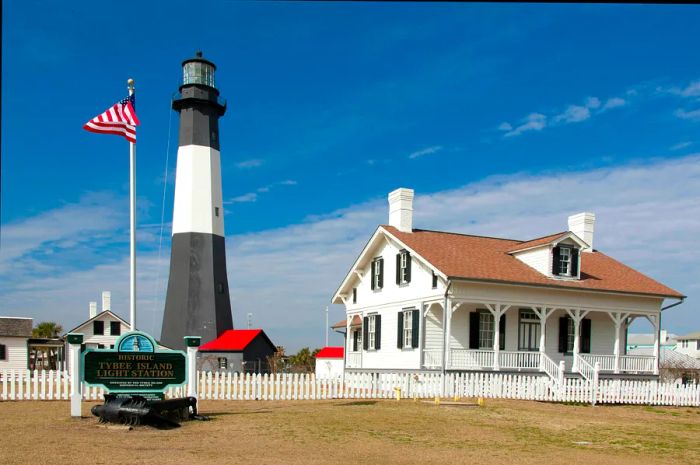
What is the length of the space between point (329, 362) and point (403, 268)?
50.2 ft

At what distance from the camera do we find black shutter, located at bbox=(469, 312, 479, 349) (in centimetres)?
2589

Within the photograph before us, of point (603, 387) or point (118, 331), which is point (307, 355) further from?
point (603, 387)

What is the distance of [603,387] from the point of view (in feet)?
75.9

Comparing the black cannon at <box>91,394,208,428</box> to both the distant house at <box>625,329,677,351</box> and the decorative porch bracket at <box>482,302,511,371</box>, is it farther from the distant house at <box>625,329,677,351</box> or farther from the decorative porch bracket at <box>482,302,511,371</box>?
the distant house at <box>625,329,677,351</box>

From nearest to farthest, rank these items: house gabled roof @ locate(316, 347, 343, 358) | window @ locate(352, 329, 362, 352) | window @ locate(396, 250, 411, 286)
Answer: window @ locate(396, 250, 411, 286) < window @ locate(352, 329, 362, 352) < house gabled roof @ locate(316, 347, 343, 358)

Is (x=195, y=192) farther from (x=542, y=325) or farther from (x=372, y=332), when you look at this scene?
(x=542, y=325)

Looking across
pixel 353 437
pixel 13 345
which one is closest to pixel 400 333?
pixel 353 437

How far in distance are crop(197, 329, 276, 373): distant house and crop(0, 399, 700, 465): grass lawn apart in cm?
1927

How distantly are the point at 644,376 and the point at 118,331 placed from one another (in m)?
37.7

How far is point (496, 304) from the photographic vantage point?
25094 millimetres

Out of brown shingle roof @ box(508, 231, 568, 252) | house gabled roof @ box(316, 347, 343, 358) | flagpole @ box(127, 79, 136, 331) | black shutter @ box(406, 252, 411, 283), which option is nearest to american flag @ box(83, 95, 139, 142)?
flagpole @ box(127, 79, 136, 331)

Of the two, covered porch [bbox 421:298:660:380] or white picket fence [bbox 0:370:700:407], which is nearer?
white picket fence [bbox 0:370:700:407]

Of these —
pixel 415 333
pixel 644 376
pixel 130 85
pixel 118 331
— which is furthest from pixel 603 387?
pixel 118 331

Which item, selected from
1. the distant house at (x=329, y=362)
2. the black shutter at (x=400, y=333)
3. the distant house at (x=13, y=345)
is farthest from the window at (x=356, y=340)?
the distant house at (x=13, y=345)
